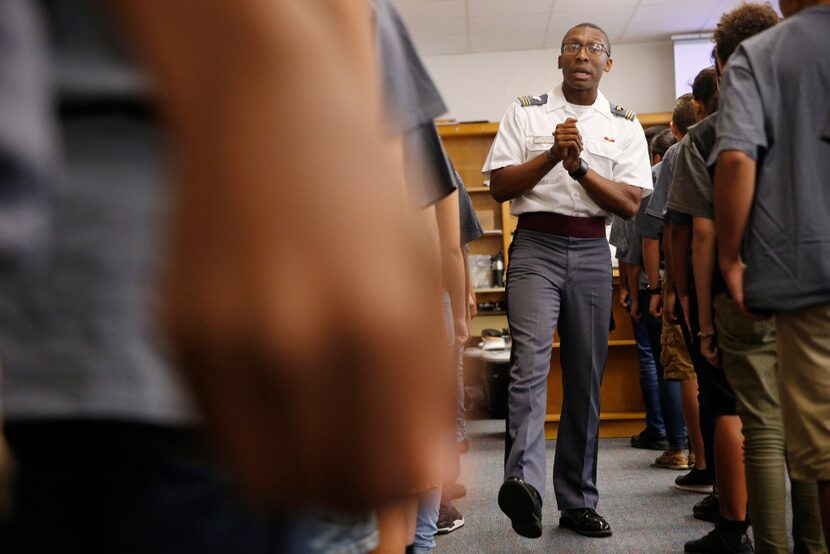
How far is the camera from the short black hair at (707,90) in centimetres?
276

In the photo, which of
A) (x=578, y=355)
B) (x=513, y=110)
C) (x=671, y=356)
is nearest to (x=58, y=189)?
(x=578, y=355)

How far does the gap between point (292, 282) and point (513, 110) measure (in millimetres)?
2845

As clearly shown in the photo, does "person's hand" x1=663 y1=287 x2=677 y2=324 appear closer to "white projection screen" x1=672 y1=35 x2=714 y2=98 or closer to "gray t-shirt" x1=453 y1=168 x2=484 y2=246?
"gray t-shirt" x1=453 y1=168 x2=484 y2=246

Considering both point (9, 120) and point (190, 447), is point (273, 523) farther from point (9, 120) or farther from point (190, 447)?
point (9, 120)

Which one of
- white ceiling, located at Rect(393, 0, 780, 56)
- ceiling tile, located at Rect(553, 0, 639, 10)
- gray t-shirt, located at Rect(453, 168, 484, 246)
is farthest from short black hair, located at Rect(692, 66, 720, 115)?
ceiling tile, located at Rect(553, 0, 639, 10)

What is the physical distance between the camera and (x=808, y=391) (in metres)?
1.67

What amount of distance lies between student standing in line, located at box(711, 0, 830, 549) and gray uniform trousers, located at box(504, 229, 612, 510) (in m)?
1.00

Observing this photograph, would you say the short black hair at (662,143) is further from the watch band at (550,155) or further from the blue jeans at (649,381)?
the watch band at (550,155)

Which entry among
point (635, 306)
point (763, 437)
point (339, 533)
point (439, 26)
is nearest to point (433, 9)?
point (439, 26)

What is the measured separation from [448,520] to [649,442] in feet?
7.13

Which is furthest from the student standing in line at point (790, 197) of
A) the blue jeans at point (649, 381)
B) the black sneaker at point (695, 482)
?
the blue jeans at point (649, 381)

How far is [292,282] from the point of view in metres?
0.34

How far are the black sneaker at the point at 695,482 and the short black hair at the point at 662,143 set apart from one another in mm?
1515

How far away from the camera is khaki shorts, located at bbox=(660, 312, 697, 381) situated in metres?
3.47
